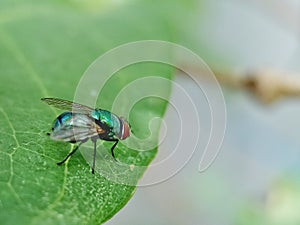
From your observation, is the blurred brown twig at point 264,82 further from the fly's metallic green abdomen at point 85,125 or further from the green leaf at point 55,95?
the fly's metallic green abdomen at point 85,125

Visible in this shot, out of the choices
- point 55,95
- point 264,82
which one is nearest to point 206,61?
point 264,82

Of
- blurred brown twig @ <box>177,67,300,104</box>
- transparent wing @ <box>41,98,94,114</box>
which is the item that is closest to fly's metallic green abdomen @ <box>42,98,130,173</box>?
transparent wing @ <box>41,98,94,114</box>

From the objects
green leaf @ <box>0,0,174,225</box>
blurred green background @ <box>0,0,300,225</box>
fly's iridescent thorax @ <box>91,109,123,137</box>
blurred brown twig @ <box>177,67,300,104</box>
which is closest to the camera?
green leaf @ <box>0,0,174,225</box>

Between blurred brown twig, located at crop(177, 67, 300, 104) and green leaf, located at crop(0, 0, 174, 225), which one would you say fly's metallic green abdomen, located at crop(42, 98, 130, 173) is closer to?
green leaf, located at crop(0, 0, 174, 225)

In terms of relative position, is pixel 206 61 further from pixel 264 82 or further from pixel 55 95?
pixel 55 95

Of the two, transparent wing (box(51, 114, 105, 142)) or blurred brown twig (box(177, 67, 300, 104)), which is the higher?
blurred brown twig (box(177, 67, 300, 104))

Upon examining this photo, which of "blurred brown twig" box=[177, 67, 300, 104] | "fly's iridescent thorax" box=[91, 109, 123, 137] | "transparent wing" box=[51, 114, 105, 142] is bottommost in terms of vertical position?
"transparent wing" box=[51, 114, 105, 142]
